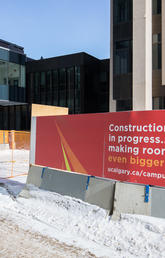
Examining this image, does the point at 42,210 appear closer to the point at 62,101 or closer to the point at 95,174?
the point at 95,174

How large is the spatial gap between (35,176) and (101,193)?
2.69m

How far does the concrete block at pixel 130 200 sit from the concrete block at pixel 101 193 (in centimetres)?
21

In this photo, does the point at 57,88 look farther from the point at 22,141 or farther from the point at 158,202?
the point at 158,202

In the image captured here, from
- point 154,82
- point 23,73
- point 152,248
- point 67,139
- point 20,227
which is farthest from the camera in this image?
point 23,73

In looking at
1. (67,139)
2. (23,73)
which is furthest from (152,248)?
(23,73)

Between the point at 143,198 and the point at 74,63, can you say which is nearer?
the point at 143,198

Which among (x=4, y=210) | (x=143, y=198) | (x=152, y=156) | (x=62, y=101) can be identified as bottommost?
(x=4, y=210)

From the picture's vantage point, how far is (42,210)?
6.70 m

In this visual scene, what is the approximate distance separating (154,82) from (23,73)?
21.3m

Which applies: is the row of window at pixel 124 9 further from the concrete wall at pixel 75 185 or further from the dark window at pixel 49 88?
the concrete wall at pixel 75 185

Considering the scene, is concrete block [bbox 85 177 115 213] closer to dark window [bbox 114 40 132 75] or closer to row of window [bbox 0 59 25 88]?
dark window [bbox 114 40 132 75]

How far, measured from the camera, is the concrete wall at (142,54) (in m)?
19.3

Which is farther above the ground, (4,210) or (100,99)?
(100,99)

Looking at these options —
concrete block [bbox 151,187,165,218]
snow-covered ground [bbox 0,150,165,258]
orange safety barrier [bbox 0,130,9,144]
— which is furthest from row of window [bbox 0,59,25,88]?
concrete block [bbox 151,187,165,218]
